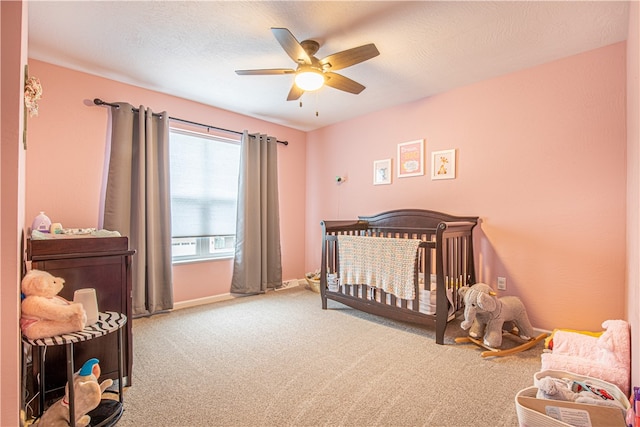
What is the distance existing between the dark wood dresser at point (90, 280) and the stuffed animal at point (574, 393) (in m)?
2.17

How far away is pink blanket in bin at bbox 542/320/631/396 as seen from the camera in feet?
5.25

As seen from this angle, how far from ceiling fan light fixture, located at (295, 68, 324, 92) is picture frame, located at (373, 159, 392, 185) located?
168cm

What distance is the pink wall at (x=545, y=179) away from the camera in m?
2.22

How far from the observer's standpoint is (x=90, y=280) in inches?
64.4

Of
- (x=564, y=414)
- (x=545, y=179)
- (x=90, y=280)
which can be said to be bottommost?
(x=564, y=414)

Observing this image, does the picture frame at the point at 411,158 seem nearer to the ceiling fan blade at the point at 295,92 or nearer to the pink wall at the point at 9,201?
the ceiling fan blade at the point at 295,92

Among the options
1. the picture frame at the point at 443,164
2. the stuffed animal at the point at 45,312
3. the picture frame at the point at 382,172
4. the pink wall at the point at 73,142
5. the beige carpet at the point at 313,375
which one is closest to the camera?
the stuffed animal at the point at 45,312

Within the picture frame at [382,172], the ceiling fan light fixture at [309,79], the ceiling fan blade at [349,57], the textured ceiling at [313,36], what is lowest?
the picture frame at [382,172]

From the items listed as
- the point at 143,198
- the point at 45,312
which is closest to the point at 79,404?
the point at 45,312

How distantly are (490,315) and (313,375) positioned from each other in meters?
1.39

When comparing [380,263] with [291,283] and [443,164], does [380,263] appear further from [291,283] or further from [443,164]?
[291,283]

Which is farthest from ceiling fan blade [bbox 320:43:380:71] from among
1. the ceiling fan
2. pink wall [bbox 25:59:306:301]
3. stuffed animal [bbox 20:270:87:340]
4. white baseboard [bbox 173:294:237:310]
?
white baseboard [bbox 173:294:237:310]

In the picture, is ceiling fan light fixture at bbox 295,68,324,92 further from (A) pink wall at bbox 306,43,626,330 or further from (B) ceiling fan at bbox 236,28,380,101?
(A) pink wall at bbox 306,43,626,330

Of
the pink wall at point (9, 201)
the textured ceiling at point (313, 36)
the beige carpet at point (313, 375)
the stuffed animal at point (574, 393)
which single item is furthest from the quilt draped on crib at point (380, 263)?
the pink wall at point (9, 201)
